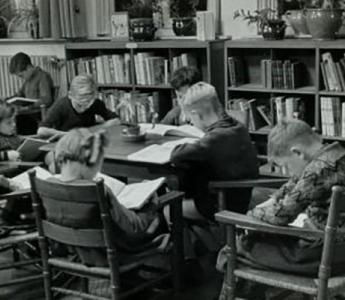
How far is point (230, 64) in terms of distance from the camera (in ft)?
17.6

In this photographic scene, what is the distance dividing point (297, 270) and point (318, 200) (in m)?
0.30

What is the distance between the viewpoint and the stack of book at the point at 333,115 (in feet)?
16.2

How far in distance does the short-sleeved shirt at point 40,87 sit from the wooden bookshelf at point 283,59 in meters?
1.77

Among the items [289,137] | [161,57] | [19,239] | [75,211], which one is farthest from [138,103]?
[289,137]

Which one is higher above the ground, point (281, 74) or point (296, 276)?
point (281, 74)

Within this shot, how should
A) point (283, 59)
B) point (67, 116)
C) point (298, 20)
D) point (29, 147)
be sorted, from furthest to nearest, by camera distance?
point (283, 59)
point (298, 20)
point (67, 116)
point (29, 147)

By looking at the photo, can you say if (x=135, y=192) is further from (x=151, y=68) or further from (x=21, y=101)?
(x=21, y=101)

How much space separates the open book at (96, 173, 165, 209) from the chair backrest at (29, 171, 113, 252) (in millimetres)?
232

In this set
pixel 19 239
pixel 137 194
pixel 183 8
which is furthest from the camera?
pixel 183 8

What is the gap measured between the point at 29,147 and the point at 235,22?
2383 millimetres

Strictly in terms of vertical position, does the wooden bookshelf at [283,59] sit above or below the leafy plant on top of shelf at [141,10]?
below

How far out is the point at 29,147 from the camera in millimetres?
4102

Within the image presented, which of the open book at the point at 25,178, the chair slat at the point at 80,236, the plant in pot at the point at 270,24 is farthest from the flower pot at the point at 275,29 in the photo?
the chair slat at the point at 80,236

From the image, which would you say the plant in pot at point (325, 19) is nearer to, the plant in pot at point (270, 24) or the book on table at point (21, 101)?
the plant in pot at point (270, 24)
